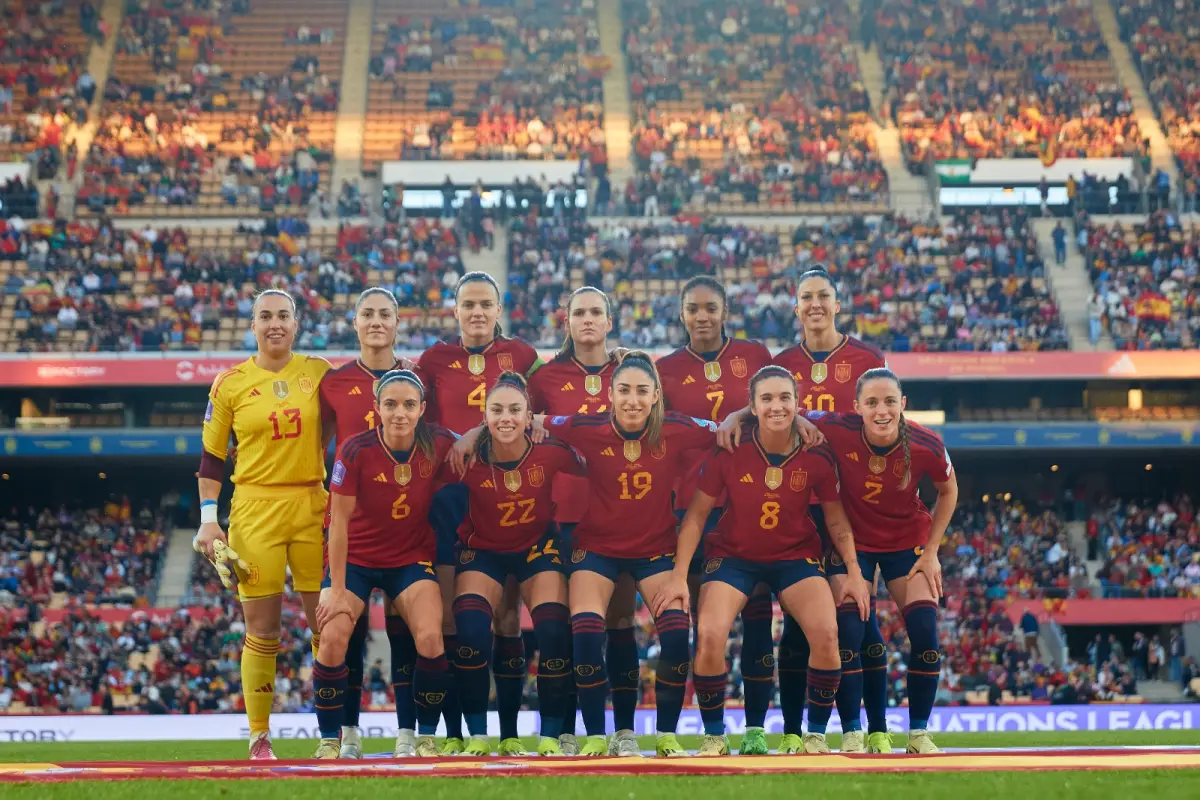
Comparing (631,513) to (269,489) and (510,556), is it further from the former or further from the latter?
(269,489)

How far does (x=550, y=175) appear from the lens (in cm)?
3219

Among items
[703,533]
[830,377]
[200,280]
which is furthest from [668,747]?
[200,280]

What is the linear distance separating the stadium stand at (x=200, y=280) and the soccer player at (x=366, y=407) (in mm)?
17599

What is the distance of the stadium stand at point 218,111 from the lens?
31.1 meters

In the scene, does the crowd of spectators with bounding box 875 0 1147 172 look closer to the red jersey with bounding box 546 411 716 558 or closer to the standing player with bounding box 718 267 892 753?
the standing player with bounding box 718 267 892 753

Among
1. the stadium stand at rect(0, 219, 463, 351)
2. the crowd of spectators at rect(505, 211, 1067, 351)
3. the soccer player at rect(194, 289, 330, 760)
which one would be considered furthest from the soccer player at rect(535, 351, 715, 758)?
the stadium stand at rect(0, 219, 463, 351)

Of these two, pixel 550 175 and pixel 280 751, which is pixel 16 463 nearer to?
pixel 550 175

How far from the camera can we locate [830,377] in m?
8.07

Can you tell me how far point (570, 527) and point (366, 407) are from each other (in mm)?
1308

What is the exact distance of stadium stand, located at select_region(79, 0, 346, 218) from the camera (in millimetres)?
31062

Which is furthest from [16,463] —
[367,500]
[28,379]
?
[367,500]

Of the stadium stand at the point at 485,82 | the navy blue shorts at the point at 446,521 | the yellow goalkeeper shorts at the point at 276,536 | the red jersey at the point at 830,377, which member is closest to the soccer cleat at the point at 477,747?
the navy blue shorts at the point at 446,521

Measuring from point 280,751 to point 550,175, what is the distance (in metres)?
22.0

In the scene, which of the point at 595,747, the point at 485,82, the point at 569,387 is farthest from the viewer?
the point at 485,82
